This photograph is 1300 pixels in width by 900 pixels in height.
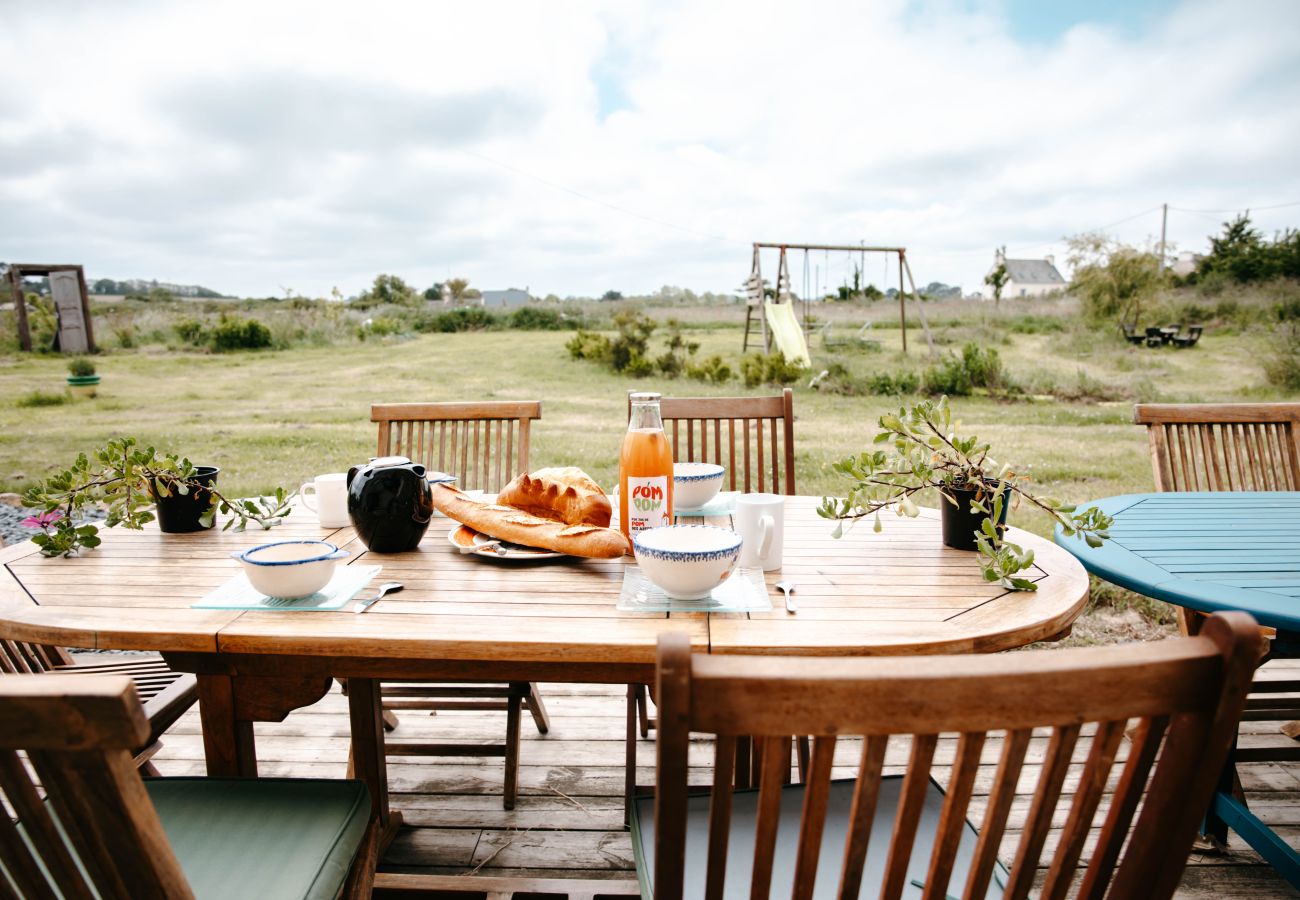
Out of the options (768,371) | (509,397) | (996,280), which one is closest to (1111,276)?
(996,280)

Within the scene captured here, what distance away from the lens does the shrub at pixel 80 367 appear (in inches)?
266

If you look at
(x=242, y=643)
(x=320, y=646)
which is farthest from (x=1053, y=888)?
(x=242, y=643)

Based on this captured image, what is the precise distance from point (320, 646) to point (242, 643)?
116mm

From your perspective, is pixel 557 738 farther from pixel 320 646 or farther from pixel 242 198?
pixel 242 198

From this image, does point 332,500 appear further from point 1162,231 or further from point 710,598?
point 1162,231

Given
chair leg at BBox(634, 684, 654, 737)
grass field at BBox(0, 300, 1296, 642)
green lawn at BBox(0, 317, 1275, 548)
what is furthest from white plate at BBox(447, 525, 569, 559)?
green lawn at BBox(0, 317, 1275, 548)

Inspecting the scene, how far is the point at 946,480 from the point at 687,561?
22.7 inches

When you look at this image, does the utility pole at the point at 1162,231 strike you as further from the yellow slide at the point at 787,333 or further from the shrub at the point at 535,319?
the shrub at the point at 535,319

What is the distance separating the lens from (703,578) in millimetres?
1136

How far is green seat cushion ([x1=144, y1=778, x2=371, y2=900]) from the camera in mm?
1021

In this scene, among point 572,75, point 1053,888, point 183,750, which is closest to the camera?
point 1053,888

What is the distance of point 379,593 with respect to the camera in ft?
4.00

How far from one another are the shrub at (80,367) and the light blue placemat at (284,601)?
7091mm

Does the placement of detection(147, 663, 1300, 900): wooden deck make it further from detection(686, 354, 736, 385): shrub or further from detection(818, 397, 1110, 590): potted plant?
detection(686, 354, 736, 385): shrub
